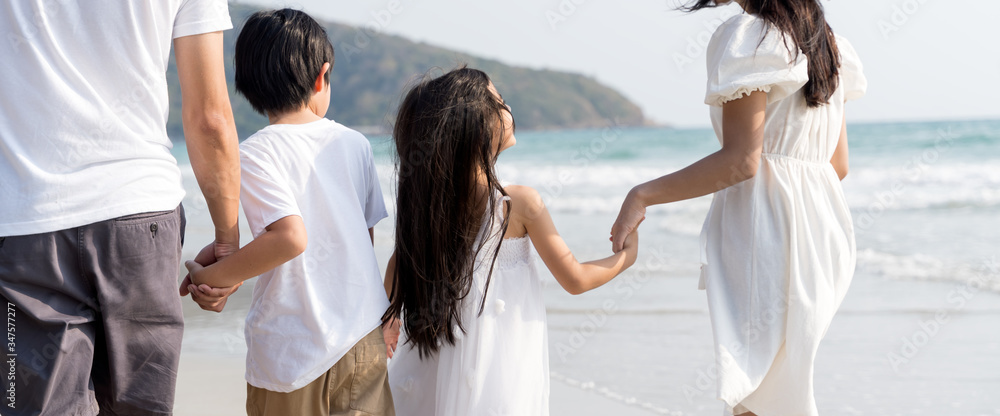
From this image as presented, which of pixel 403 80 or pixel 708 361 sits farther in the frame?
pixel 403 80

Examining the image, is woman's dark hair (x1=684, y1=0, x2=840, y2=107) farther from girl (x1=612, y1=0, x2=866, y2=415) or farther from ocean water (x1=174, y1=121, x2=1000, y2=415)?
ocean water (x1=174, y1=121, x2=1000, y2=415)

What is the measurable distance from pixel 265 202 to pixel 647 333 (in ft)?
10.4

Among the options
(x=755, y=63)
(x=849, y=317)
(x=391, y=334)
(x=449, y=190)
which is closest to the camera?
(x=755, y=63)

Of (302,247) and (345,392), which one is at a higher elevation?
(302,247)

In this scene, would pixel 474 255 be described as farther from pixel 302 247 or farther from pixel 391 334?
pixel 302 247

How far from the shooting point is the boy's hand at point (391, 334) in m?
2.02

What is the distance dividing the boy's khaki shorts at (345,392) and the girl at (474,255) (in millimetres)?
136

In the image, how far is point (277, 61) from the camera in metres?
1.90

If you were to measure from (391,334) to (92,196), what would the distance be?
0.88 metres

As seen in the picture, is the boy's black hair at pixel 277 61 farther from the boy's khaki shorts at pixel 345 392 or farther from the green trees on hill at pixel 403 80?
the green trees on hill at pixel 403 80

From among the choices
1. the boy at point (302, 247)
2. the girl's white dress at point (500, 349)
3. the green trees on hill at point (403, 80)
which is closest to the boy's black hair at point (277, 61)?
the boy at point (302, 247)

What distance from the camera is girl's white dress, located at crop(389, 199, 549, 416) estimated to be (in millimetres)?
1927

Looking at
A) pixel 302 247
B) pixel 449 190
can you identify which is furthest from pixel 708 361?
pixel 302 247

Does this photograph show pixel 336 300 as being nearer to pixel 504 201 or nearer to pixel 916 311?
pixel 504 201
